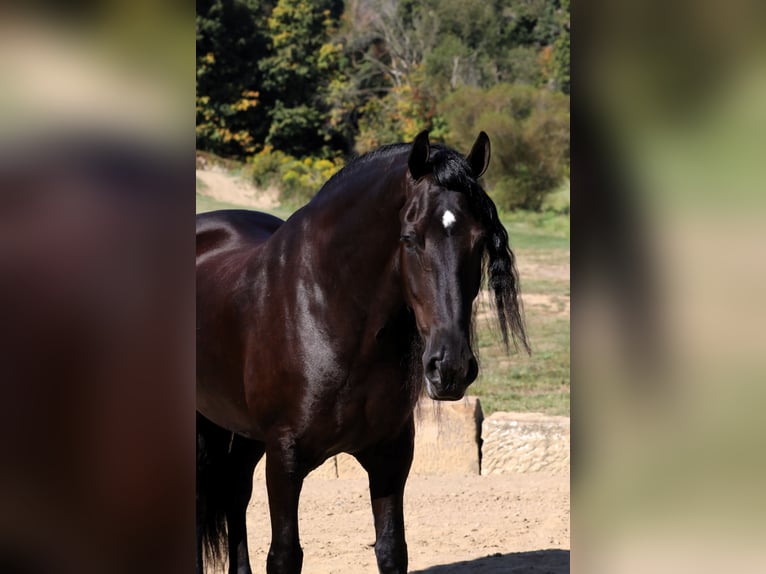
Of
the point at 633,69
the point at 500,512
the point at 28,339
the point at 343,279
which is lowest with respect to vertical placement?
the point at 500,512

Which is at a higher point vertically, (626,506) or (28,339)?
(28,339)

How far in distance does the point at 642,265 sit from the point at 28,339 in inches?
19.3

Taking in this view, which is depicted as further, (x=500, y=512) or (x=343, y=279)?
(x=500, y=512)

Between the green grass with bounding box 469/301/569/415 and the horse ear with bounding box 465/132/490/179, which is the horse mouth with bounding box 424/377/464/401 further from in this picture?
the green grass with bounding box 469/301/569/415

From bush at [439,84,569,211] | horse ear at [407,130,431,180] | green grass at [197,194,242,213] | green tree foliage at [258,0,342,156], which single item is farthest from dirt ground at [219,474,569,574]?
green tree foliage at [258,0,342,156]

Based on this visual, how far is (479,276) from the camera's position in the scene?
8.39ft

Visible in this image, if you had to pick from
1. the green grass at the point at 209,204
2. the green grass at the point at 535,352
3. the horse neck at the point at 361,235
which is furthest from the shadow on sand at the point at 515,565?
the green grass at the point at 209,204

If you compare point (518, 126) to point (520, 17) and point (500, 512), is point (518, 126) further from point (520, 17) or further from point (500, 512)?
point (500, 512)

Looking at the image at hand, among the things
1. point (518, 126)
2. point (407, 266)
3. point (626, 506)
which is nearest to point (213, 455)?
point (407, 266)

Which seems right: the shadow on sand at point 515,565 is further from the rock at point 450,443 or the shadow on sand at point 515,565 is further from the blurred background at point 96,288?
the blurred background at point 96,288

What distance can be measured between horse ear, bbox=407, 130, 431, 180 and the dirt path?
1121 cm

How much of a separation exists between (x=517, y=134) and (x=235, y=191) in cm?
458

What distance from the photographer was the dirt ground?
4340 mm

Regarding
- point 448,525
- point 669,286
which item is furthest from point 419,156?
point 448,525
